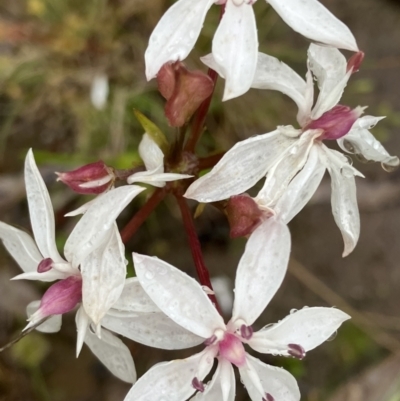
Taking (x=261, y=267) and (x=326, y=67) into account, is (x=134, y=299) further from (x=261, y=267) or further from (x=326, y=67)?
(x=326, y=67)

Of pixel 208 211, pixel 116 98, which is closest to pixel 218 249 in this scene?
pixel 208 211

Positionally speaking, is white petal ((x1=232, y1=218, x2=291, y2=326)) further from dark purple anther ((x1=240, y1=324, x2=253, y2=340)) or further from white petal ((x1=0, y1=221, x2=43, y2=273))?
white petal ((x1=0, y1=221, x2=43, y2=273))

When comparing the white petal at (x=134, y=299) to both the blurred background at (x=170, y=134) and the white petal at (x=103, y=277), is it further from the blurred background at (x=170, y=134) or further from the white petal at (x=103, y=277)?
the blurred background at (x=170, y=134)

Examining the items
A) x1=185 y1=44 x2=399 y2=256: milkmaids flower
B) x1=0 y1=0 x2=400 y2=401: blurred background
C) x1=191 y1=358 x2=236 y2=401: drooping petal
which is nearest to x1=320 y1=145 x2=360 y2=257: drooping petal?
x1=185 y1=44 x2=399 y2=256: milkmaids flower

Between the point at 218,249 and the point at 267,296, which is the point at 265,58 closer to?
the point at 267,296

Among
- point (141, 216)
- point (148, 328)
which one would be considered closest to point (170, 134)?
point (141, 216)
